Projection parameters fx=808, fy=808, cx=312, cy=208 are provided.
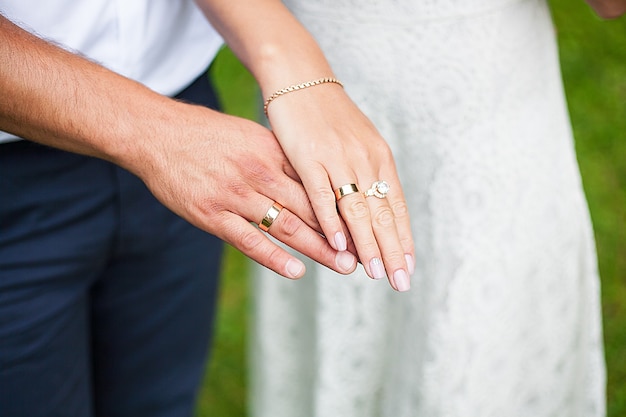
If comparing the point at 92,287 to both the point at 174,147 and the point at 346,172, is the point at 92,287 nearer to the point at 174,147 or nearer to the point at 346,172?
the point at 174,147

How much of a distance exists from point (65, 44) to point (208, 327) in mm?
713

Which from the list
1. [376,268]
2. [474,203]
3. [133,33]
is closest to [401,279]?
[376,268]

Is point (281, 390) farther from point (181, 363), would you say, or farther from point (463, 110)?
point (463, 110)

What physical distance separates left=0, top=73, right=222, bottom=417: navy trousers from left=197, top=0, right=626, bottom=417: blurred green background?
0.63 m

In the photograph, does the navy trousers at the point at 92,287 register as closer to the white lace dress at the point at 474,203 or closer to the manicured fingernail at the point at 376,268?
the white lace dress at the point at 474,203

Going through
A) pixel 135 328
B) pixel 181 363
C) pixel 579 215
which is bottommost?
pixel 181 363

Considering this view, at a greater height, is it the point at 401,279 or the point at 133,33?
the point at 133,33

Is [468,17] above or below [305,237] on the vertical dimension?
above

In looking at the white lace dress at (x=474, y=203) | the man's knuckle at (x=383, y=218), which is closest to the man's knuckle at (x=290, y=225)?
the man's knuckle at (x=383, y=218)

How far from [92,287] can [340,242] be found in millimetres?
618

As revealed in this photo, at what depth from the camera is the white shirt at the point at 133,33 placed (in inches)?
48.6

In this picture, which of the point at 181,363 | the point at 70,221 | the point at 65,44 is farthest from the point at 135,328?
the point at 65,44

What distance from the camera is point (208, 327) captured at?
173 cm

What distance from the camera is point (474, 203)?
1.33m
